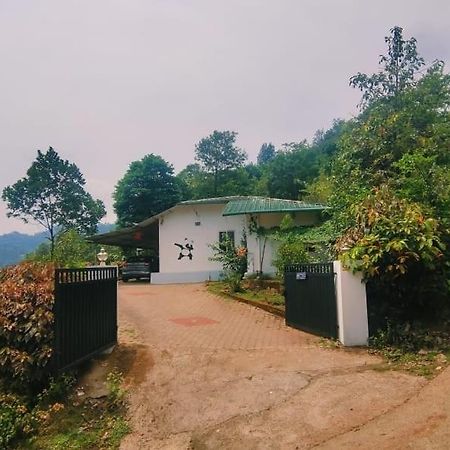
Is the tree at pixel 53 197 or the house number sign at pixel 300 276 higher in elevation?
the tree at pixel 53 197

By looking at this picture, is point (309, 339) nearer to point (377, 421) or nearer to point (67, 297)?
point (377, 421)

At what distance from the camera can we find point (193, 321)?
9.80 m

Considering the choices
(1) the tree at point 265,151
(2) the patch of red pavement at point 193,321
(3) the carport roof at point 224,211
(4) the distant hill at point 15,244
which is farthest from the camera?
(4) the distant hill at point 15,244

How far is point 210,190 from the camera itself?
155 ft

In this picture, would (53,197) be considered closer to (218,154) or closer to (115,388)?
(218,154)

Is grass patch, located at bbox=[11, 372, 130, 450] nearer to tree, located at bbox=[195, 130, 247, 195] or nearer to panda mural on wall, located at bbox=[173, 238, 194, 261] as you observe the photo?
panda mural on wall, located at bbox=[173, 238, 194, 261]

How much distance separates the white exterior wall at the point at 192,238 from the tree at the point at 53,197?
29277mm

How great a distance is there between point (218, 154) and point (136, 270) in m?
29.4

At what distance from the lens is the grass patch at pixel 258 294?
1160 centimetres

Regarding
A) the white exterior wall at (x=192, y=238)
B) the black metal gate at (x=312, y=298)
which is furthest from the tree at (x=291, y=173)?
the black metal gate at (x=312, y=298)

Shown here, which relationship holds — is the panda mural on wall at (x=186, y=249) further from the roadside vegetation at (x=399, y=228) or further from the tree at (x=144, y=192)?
the tree at (x=144, y=192)

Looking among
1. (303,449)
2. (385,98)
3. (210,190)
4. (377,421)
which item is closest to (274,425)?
(303,449)

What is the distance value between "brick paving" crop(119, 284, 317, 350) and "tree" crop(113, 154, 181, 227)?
22.3 m

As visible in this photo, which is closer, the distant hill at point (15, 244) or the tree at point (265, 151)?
the tree at point (265, 151)
